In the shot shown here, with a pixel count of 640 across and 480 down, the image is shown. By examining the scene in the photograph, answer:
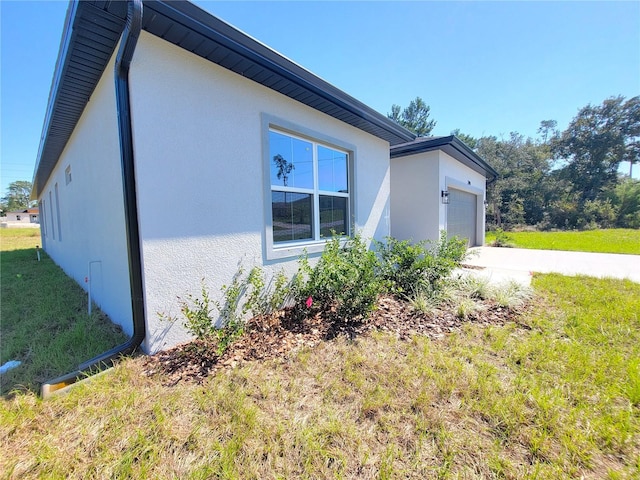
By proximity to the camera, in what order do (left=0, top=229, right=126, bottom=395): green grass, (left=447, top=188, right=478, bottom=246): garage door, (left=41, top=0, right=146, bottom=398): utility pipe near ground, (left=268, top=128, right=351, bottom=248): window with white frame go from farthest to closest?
1. (left=447, top=188, right=478, bottom=246): garage door
2. (left=268, top=128, right=351, bottom=248): window with white frame
3. (left=0, top=229, right=126, bottom=395): green grass
4. (left=41, top=0, right=146, bottom=398): utility pipe near ground

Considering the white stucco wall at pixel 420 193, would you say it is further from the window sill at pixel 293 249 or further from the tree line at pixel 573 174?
the tree line at pixel 573 174

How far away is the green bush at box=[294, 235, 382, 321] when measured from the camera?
3.75 m

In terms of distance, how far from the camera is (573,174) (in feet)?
88.3

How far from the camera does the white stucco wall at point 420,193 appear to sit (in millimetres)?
7918

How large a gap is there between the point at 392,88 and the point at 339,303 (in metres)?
8.35

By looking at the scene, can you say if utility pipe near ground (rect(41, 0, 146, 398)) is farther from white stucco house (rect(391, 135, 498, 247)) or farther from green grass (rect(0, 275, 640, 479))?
white stucco house (rect(391, 135, 498, 247))

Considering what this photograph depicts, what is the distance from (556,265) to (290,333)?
335 inches

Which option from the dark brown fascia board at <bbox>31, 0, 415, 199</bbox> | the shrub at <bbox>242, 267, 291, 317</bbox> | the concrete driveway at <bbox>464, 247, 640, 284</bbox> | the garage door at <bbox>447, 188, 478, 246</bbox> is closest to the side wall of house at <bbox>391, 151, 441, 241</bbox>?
the concrete driveway at <bbox>464, 247, 640, 284</bbox>

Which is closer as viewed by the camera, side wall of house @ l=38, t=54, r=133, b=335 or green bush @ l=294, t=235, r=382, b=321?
side wall of house @ l=38, t=54, r=133, b=335

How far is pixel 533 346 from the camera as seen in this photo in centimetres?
307

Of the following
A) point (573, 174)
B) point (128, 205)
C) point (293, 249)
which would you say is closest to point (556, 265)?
point (293, 249)

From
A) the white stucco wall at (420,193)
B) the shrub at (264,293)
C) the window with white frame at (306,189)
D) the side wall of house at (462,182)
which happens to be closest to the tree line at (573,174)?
the side wall of house at (462,182)

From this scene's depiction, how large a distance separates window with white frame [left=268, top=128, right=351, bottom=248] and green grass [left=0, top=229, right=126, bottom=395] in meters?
2.70

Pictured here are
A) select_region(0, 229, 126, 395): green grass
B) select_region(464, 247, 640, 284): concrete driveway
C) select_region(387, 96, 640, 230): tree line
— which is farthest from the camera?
select_region(387, 96, 640, 230): tree line
